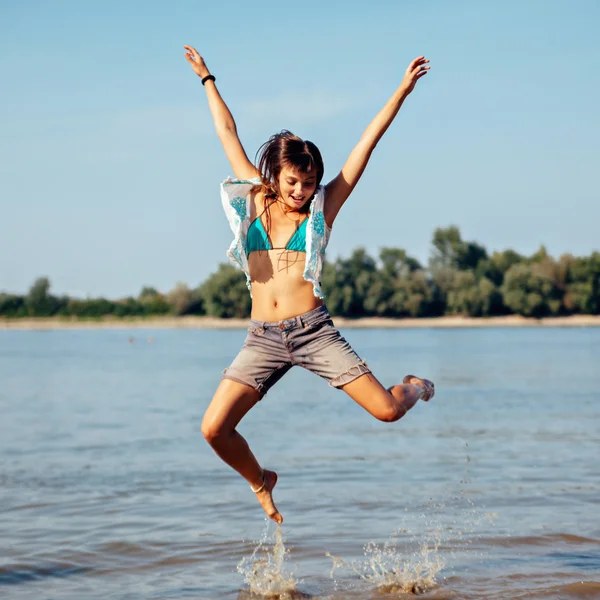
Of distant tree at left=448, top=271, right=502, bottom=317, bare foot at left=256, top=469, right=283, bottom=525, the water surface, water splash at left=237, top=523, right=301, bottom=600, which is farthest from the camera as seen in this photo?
distant tree at left=448, top=271, right=502, bottom=317

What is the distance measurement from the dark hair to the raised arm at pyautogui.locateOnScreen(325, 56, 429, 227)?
5.5 inches

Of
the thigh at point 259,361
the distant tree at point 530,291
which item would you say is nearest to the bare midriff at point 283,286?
the thigh at point 259,361

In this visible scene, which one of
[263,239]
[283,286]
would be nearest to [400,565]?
[283,286]

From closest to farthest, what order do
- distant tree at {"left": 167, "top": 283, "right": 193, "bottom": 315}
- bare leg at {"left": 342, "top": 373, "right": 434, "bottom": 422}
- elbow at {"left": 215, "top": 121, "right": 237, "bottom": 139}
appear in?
1. bare leg at {"left": 342, "top": 373, "right": 434, "bottom": 422}
2. elbow at {"left": 215, "top": 121, "right": 237, "bottom": 139}
3. distant tree at {"left": 167, "top": 283, "right": 193, "bottom": 315}

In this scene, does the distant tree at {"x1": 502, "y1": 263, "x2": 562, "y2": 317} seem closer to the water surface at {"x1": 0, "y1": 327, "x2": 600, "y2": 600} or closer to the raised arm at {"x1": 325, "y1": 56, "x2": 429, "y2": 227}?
the water surface at {"x1": 0, "y1": 327, "x2": 600, "y2": 600}

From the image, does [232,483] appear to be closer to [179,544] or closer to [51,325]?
[179,544]

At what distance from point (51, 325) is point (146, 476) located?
10678 centimetres

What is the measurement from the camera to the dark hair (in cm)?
604

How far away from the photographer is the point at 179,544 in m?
8.59

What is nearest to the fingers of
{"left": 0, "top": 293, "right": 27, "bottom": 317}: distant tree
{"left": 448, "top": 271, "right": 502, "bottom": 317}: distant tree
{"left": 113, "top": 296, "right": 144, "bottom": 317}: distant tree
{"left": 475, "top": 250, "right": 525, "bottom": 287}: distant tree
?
{"left": 448, "top": 271, "right": 502, "bottom": 317}: distant tree

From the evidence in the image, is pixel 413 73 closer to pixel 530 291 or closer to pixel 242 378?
pixel 242 378

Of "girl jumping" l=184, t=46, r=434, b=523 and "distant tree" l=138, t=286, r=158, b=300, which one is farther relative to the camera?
"distant tree" l=138, t=286, r=158, b=300

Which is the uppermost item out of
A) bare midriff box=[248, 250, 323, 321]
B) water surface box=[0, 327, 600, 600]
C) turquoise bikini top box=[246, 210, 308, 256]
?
turquoise bikini top box=[246, 210, 308, 256]

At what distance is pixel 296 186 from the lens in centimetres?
604
